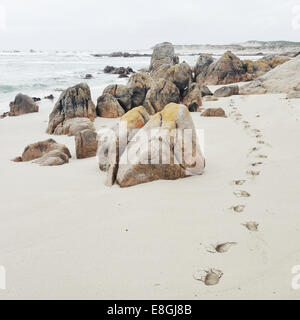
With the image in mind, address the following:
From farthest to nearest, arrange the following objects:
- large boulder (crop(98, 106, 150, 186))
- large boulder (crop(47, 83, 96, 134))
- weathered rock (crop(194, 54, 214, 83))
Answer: weathered rock (crop(194, 54, 214, 83))
large boulder (crop(47, 83, 96, 134))
large boulder (crop(98, 106, 150, 186))

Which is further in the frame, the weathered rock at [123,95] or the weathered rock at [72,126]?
the weathered rock at [123,95]

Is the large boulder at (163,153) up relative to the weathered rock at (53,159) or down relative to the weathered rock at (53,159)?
up

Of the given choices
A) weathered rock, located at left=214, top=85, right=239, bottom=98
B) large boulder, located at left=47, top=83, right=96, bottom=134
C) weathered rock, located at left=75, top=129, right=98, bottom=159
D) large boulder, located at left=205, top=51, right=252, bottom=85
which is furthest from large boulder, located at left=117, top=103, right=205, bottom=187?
large boulder, located at left=205, top=51, right=252, bottom=85

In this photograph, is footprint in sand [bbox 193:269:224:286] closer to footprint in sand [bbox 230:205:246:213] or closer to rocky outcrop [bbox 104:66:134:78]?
footprint in sand [bbox 230:205:246:213]

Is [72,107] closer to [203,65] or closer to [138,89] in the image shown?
[138,89]

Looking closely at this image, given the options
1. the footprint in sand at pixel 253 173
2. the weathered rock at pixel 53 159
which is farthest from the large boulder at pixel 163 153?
the weathered rock at pixel 53 159

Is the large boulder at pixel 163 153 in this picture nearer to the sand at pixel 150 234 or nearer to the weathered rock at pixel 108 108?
the sand at pixel 150 234

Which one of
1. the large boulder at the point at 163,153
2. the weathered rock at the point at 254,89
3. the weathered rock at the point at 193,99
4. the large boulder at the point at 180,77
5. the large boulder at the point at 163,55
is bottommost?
the large boulder at the point at 163,153

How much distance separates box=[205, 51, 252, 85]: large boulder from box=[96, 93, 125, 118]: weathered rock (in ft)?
35.7

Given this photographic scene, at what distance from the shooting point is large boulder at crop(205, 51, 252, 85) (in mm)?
19922

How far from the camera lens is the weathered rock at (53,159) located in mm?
5527

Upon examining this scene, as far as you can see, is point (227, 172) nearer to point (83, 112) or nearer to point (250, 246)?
point (250, 246)

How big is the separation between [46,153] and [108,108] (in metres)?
5.26

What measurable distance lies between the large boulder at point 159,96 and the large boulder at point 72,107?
2.17m
